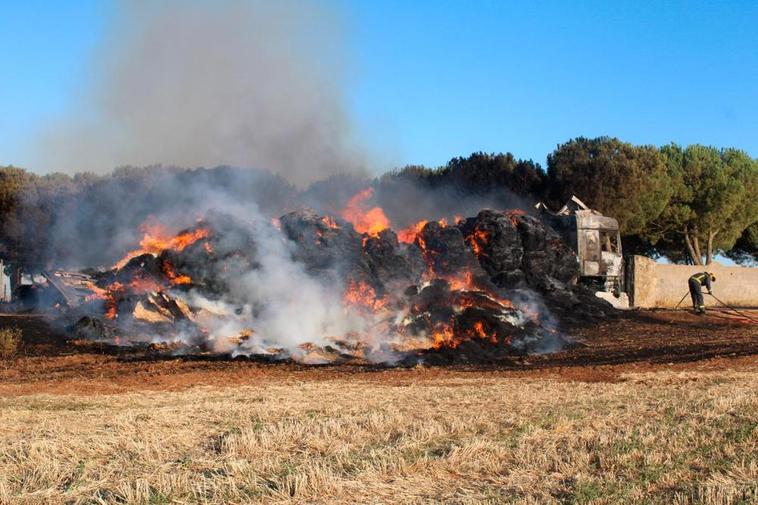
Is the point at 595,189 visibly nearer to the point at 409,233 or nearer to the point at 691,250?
the point at 691,250

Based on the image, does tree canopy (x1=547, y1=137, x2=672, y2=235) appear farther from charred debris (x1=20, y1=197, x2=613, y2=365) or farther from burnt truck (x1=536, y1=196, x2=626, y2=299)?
charred debris (x1=20, y1=197, x2=613, y2=365)

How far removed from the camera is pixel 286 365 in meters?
20.0


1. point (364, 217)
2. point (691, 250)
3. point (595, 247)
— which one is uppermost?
point (691, 250)

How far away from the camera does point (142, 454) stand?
7.83 meters

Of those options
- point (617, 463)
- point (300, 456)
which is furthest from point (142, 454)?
point (617, 463)

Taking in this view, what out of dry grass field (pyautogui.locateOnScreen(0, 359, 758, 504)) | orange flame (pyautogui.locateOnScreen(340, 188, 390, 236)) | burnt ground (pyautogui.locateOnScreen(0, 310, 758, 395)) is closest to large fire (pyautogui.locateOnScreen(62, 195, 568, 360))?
burnt ground (pyautogui.locateOnScreen(0, 310, 758, 395))

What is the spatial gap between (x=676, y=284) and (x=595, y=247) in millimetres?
7031

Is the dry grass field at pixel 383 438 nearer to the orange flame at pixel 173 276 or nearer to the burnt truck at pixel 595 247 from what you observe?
the orange flame at pixel 173 276

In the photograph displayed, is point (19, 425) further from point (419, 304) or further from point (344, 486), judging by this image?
point (419, 304)

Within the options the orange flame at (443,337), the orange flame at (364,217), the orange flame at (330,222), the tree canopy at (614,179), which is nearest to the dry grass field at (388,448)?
the orange flame at (443,337)

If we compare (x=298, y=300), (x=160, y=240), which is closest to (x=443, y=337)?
(x=298, y=300)

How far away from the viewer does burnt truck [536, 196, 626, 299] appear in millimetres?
38031

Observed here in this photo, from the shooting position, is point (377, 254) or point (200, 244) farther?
point (377, 254)

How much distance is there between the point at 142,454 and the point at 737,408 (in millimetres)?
8256
